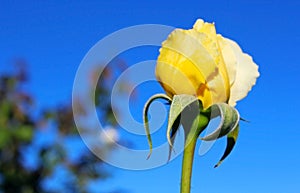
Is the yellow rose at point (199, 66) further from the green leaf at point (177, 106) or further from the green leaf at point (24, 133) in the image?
the green leaf at point (24, 133)

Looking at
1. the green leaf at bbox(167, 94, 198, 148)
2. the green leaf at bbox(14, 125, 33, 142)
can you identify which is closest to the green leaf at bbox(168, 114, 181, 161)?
the green leaf at bbox(167, 94, 198, 148)

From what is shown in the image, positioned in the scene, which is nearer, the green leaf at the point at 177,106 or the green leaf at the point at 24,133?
the green leaf at the point at 177,106

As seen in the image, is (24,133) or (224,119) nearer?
(224,119)

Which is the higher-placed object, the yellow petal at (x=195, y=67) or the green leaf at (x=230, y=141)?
the yellow petal at (x=195, y=67)

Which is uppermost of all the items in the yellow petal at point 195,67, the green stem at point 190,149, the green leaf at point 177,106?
the yellow petal at point 195,67

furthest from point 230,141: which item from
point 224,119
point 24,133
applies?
point 24,133

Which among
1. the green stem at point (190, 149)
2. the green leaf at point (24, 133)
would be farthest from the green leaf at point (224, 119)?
the green leaf at point (24, 133)

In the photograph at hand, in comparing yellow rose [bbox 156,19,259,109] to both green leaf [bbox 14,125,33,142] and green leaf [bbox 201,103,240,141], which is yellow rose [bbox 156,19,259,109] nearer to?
green leaf [bbox 201,103,240,141]

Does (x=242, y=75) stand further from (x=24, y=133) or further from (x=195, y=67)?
(x=24, y=133)
